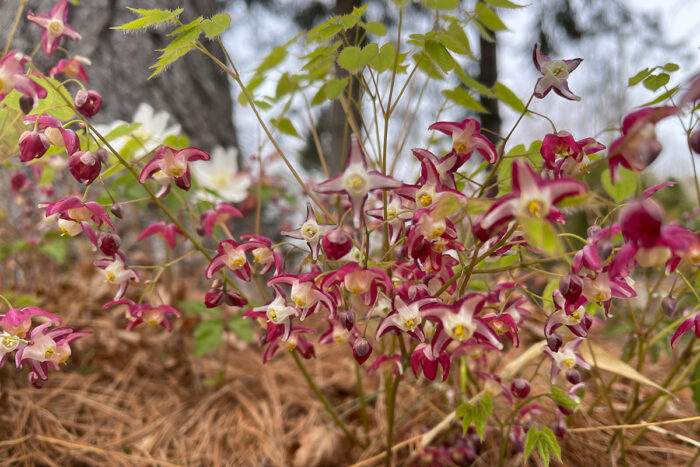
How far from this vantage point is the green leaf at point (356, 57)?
2.89ft

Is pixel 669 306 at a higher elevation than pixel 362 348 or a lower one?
lower

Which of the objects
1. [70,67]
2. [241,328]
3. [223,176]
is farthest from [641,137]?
[223,176]

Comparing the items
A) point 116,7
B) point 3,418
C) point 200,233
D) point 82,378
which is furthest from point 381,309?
point 116,7

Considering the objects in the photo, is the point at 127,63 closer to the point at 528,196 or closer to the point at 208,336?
the point at 208,336

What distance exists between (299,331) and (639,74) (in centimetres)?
90

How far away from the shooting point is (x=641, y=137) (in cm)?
61

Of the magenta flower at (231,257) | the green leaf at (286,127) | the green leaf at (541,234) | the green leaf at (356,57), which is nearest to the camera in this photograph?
the green leaf at (541,234)

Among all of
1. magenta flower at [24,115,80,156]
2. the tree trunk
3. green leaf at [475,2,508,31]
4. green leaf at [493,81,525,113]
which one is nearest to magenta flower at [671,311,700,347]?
green leaf at [493,81,525,113]

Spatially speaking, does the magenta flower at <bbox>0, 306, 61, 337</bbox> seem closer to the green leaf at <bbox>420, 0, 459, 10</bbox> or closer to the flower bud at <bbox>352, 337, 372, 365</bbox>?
the flower bud at <bbox>352, 337, 372, 365</bbox>

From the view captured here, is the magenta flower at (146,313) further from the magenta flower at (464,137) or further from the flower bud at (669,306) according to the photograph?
the flower bud at (669,306)

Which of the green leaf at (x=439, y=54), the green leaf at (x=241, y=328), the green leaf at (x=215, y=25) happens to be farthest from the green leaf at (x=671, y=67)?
the green leaf at (x=241, y=328)

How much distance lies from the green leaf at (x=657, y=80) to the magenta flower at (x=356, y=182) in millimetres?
574

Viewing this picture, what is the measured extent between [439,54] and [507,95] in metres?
0.30

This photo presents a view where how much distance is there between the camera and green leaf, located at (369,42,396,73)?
93 centimetres
